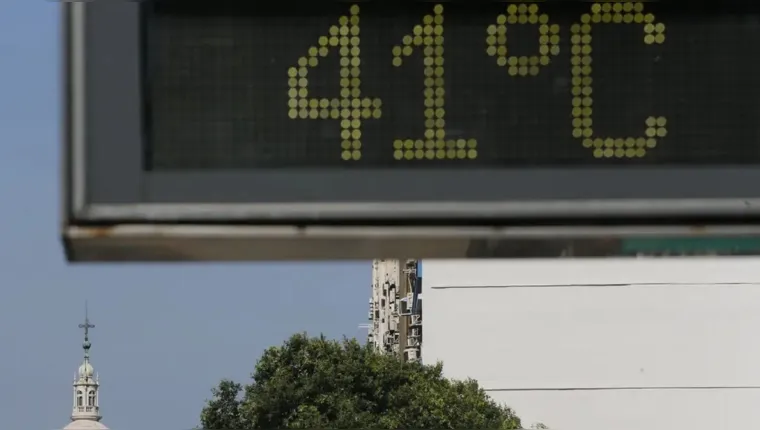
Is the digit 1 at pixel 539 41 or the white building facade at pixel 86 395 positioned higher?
the white building facade at pixel 86 395

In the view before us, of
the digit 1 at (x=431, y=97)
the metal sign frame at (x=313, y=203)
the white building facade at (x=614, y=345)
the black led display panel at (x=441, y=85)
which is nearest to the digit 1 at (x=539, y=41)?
the black led display panel at (x=441, y=85)

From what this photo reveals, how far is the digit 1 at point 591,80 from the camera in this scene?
13.9ft

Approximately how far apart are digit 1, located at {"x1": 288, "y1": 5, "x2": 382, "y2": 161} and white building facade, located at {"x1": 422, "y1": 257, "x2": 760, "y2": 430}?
1782 inches

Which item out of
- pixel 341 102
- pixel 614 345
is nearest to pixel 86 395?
pixel 614 345

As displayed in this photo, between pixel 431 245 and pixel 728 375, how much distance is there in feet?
155

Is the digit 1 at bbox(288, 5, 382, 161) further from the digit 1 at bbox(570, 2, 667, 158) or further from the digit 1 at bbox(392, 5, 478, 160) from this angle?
the digit 1 at bbox(570, 2, 667, 158)

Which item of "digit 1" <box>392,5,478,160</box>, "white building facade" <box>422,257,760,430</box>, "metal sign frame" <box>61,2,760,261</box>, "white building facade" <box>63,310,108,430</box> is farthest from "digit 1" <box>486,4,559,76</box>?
"white building facade" <box>63,310,108,430</box>

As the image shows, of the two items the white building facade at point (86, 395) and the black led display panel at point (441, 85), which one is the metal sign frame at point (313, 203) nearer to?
the black led display panel at point (441, 85)

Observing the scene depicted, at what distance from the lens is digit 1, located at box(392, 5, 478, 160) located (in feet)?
13.8

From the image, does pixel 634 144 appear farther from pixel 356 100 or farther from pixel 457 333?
pixel 457 333

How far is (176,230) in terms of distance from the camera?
161 inches

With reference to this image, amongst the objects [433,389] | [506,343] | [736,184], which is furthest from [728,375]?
[736,184]

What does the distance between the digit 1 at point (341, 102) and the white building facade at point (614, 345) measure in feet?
149

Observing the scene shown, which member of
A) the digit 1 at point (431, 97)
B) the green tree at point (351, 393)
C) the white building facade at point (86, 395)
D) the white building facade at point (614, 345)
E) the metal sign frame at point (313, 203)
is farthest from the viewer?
the white building facade at point (86, 395)
